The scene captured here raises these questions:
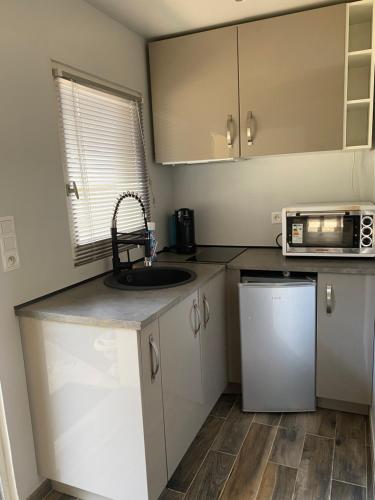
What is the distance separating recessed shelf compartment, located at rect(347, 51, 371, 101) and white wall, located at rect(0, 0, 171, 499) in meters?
1.51

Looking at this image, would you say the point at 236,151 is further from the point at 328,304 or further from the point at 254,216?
the point at 328,304

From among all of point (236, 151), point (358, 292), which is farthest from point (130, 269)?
point (358, 292)

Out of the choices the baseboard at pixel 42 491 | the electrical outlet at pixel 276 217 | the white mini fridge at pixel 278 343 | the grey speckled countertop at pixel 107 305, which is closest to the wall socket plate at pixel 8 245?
the grey speckled countertop at pixel 107 305

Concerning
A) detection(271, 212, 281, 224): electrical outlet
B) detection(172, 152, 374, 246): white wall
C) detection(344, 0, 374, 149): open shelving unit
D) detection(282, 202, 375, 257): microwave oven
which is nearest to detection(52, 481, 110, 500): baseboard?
detection(282, 202, 375, 257): microwave oven

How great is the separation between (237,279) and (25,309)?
1.23 meters

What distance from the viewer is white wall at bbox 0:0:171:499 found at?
1576mm

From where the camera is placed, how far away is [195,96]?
2.46m

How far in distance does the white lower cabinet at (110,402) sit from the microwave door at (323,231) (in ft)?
2.89

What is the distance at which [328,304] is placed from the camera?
2154mm

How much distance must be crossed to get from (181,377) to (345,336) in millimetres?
985

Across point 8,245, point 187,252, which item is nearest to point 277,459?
point 187,252

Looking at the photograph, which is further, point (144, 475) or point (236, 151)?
point (236, 151)

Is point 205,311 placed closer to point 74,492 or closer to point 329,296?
point 329,296

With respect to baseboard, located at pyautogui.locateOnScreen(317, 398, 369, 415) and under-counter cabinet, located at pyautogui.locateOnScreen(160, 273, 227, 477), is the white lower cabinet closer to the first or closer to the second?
under-counter cabinet, located at pyautogui.locateOnScreen(160, 273, 227, 477)
